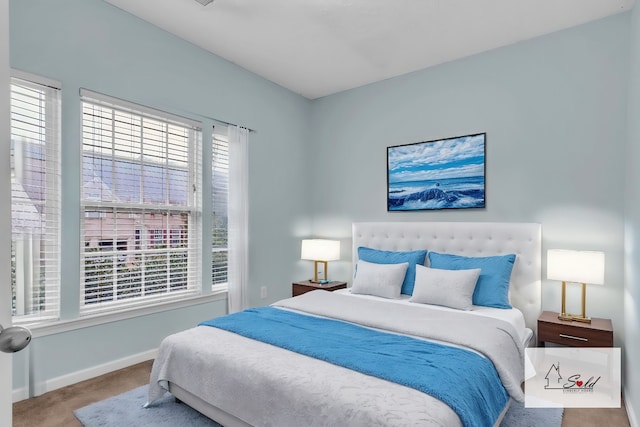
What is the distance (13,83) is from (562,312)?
4.25 m

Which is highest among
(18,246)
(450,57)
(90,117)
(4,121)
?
(450,57)

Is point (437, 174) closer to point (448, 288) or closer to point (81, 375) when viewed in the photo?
point (448, 288)

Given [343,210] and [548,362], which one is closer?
[548,362]

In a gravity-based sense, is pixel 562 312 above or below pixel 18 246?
below

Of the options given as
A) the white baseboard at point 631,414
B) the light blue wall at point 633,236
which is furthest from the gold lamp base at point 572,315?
the white baseboard at point 631,414

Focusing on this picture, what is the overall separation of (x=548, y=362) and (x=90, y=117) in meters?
4.08

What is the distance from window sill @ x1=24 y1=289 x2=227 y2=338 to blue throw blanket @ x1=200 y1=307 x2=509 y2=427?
95 centimetres

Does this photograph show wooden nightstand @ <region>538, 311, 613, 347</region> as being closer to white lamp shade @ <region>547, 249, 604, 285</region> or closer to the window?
white lamp shade @ <region>547, 249, 604, 285</region>

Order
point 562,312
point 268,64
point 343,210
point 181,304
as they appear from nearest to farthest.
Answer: point 562,312 < point 181,304 < point 268,64 < point 343,210

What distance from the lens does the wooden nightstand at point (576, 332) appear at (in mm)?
2486

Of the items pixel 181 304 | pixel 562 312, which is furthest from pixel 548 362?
pixel 181 304

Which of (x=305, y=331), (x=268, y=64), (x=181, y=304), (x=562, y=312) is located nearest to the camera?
(x=305, y=331)

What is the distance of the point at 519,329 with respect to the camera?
263cm

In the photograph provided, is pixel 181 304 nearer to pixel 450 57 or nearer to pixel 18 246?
pixel 18 246
